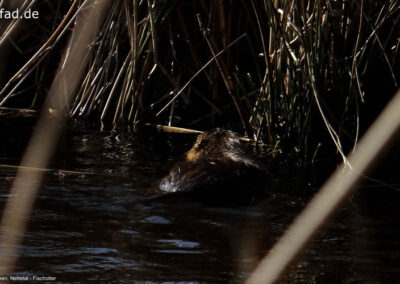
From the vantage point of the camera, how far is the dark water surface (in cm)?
298

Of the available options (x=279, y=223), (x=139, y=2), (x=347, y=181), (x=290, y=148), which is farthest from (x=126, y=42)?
(x=279, y=223)

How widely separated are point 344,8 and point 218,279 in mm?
2633

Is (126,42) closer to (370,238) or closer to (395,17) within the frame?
(395,17)

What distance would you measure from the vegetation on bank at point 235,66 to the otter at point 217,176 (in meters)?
0.51

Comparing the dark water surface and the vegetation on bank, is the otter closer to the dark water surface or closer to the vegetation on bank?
the dark water surface

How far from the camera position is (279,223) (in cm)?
376

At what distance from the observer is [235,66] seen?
551cm

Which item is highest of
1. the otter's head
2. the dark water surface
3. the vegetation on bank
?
the vegetation on bank

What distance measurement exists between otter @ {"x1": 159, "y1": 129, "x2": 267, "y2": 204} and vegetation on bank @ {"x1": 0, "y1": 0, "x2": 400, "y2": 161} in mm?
510

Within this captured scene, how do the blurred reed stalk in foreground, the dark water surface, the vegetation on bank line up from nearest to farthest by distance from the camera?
1. the dark water surface
2. the blurred reed stalk in foreground
3. the vegetation on bank

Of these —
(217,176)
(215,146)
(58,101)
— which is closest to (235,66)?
(215,146)

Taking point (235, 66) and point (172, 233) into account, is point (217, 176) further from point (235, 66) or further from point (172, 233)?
point (235, 66)

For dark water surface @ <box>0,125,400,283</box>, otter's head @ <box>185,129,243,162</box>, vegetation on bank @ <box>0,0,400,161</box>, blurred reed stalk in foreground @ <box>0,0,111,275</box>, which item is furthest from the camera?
vegetation on bank @ <box>0,0,400,161</box>

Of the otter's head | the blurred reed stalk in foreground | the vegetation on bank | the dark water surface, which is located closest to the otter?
the otter's head
